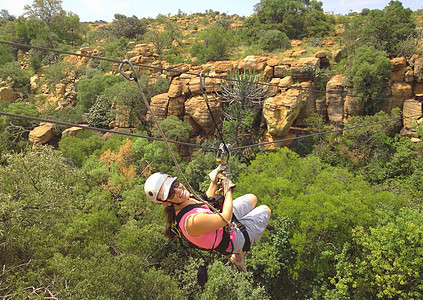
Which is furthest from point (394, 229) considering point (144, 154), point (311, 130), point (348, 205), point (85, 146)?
point (85, 146)

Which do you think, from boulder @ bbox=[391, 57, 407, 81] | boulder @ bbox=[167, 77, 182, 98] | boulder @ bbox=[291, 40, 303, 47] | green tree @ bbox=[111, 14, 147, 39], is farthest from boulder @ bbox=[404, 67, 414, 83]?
green tree @ bbox=[111, 14, 147, 39]

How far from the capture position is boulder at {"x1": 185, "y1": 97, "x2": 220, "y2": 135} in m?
19.2

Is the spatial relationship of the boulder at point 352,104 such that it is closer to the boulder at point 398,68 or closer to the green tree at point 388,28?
the boulder at point 398,68

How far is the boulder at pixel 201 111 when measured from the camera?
19234mm

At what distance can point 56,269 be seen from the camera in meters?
8.38

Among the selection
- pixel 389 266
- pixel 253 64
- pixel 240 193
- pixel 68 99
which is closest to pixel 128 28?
pixel 68 99

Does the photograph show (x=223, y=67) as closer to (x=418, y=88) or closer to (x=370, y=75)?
(x=370, y=75)

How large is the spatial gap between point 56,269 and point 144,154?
9.05 meters

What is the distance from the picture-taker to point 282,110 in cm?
1770

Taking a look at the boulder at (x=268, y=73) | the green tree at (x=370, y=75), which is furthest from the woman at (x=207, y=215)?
the boulder at (x=268, y=73)

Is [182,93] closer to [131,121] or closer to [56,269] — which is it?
[131,121]

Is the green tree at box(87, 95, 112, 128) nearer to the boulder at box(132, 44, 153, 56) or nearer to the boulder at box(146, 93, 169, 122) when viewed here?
the boulder at box(146, 93, 169, 122)

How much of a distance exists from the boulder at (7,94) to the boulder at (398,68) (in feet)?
108

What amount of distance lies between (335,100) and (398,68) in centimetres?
421
